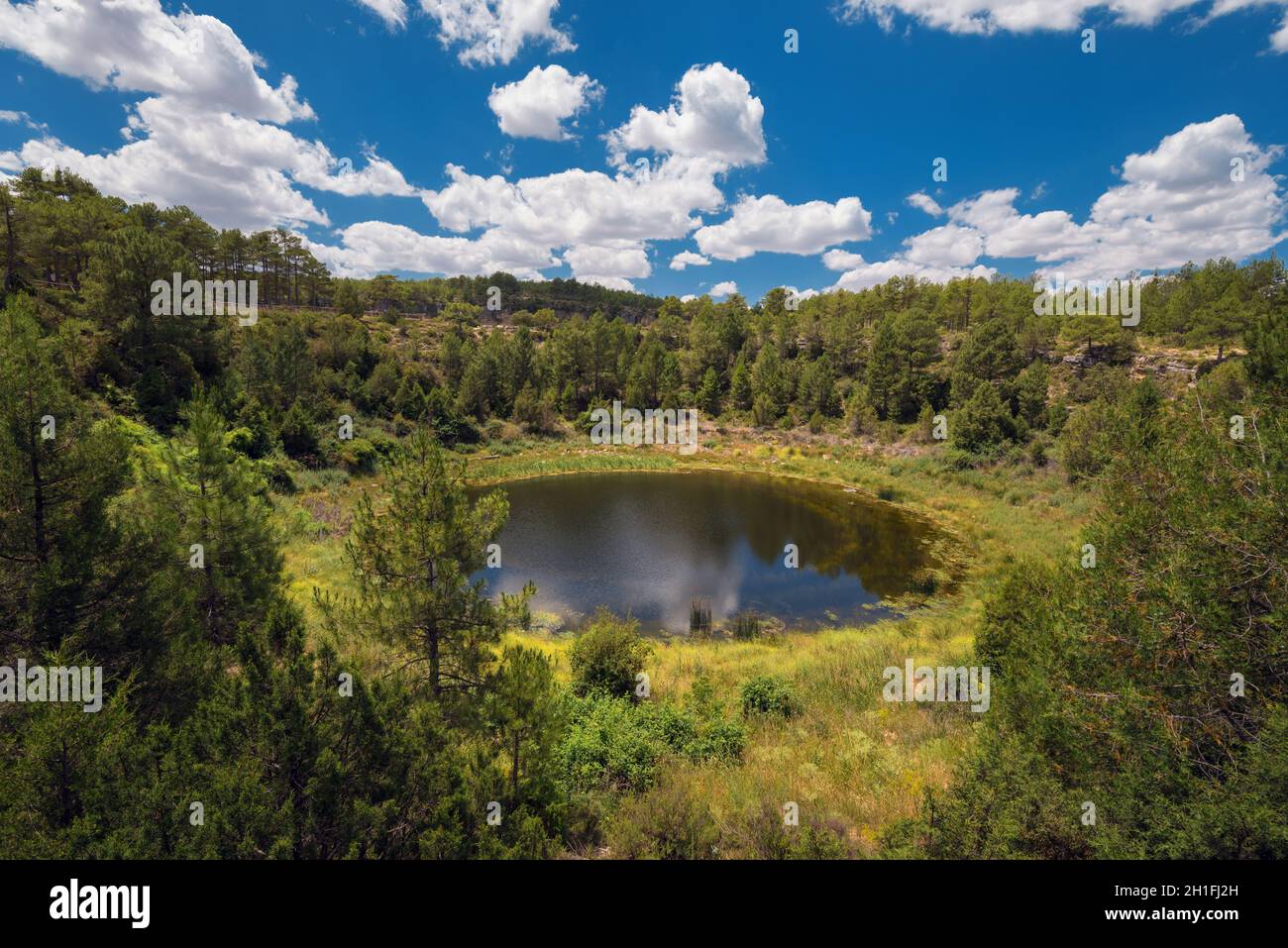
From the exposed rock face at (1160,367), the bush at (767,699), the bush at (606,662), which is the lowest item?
the bush at (767,699)

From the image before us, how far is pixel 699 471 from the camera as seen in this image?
47438 millimetres

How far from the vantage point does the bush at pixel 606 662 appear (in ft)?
43.2

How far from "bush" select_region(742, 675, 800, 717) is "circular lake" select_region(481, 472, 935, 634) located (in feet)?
20.1

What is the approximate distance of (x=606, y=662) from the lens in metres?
13.3

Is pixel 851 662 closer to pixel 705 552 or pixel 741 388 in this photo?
pixel 705 552

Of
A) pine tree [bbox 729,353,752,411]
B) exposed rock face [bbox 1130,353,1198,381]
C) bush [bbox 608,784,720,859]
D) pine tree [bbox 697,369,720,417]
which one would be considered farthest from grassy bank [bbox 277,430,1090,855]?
pine tree [bbox 697,369,720,417]

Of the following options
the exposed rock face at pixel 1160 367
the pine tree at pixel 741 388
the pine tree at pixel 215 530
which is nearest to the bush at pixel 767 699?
the pine tree at pixel 215 530

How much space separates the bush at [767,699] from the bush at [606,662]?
2.81 m

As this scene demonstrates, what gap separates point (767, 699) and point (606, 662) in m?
4.11

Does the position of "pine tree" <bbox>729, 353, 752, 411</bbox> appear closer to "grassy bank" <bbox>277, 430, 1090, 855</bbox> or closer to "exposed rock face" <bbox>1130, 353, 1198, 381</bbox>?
"grassy bank" <bbox>277, 430, 1090, 855</bbox>

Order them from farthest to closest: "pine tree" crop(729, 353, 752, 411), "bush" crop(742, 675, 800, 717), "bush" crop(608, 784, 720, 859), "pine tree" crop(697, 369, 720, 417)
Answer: "pine tree" crop(697, 369, 720, 417)
"pine tree" crop(729, 353, 752, 411)
"bush" crop(742, 675, 800, 717)
"bush" crop(608, 784, 720, 859)

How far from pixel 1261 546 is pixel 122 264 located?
47005mm

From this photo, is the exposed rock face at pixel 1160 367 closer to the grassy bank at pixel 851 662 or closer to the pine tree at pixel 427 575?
the grassy bank at pixel 851 662

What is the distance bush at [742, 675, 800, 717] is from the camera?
1238 cm
